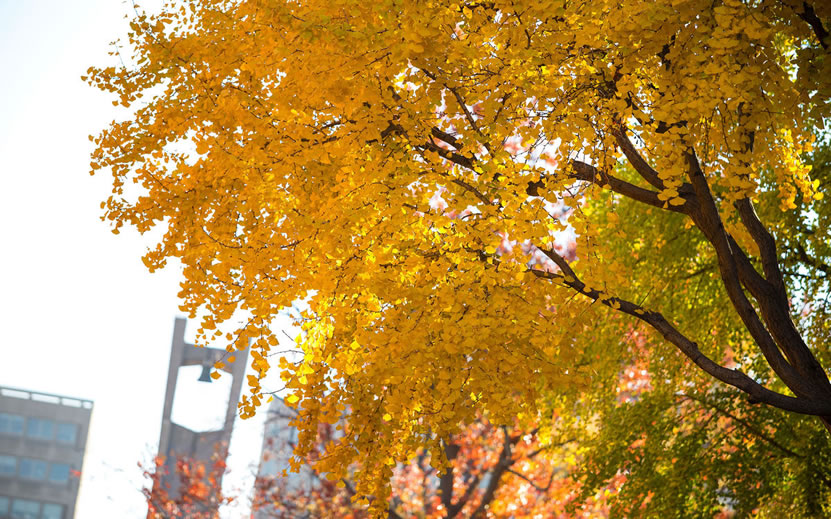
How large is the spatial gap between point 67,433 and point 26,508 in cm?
288

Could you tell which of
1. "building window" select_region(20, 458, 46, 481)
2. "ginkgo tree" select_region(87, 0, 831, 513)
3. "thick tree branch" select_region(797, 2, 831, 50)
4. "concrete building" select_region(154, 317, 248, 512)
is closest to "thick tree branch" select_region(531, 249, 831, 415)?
"ginkgo tree" select_region(87, 0, 831, 513)

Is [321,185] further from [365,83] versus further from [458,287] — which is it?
[458,287]

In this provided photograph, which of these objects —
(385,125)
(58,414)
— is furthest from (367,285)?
(58,414)

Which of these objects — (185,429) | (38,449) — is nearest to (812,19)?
(185,429)

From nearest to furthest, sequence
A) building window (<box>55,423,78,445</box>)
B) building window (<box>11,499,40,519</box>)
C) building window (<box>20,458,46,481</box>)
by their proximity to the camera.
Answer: building window (<box>11,499,40,519</box>)
building window (<box>20,458,46,481</box>)
building window (<box>55,423,78,445</box>)

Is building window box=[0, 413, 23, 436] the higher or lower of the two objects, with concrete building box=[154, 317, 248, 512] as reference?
higher

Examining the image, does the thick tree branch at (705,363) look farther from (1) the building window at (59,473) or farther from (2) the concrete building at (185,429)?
(1) the building window at (59,473)

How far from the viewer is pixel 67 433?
27047mm

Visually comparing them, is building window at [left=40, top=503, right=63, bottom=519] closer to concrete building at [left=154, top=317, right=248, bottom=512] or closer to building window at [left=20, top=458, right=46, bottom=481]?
building window at [left=20, top=458, right=46, bottom=481]

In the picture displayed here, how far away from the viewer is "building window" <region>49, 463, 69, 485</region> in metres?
26.9

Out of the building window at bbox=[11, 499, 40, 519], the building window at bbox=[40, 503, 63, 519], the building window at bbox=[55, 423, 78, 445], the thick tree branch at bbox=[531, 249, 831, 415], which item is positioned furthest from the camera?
the building window at bbox=[55, 423, 78, 445]

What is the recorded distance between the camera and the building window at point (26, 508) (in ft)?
85.8

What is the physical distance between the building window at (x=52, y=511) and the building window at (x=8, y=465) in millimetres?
1685

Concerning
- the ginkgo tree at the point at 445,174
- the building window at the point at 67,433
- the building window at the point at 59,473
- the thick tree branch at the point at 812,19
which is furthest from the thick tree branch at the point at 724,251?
the building window at the point at 59,473
